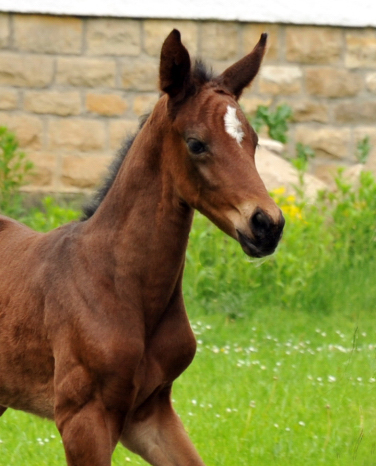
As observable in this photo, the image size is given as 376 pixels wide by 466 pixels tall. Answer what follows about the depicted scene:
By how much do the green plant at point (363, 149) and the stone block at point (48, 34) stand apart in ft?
9.78

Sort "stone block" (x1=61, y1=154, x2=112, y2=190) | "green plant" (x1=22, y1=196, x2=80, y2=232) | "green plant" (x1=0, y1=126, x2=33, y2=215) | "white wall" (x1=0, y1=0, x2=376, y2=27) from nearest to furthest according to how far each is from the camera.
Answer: "green plant" (x1=22, y1=196, x2=80, y2=232) < "green plant" (x1=0, y1=126, x2=33, y2=215) < "white wall" (x1=0, y1=0, x2=376, y2=27) < "stone block" (x1=61, y1=154, x2=112, y2=190)

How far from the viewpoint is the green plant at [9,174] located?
855 cm

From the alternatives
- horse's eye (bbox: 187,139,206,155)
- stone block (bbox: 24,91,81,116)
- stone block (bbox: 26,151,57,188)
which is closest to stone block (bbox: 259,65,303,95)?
stone block (bbox: 24,91,81,116)

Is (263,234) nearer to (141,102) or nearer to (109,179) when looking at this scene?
(109,179)

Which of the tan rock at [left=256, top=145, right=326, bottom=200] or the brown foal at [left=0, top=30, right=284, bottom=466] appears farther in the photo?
the tan rock at [left=256, top=145, right=326, bottom=200]

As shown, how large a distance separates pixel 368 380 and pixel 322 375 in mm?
329

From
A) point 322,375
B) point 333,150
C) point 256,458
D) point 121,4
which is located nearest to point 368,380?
point 322,375

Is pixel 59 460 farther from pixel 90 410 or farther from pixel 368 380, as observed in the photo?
pixel 368 380

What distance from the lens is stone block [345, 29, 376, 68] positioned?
9.16 m

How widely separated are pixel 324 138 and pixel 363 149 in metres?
0.41

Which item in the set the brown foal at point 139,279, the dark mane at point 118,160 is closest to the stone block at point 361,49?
the brown foal at point 139,279

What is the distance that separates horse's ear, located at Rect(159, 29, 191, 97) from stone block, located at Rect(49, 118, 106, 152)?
570cm

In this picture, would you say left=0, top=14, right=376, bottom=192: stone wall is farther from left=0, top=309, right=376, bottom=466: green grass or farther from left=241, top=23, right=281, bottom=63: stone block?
left=0, top=309, right=376, bottom=466: green grass

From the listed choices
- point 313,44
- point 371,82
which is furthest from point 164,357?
A: point 371,82
